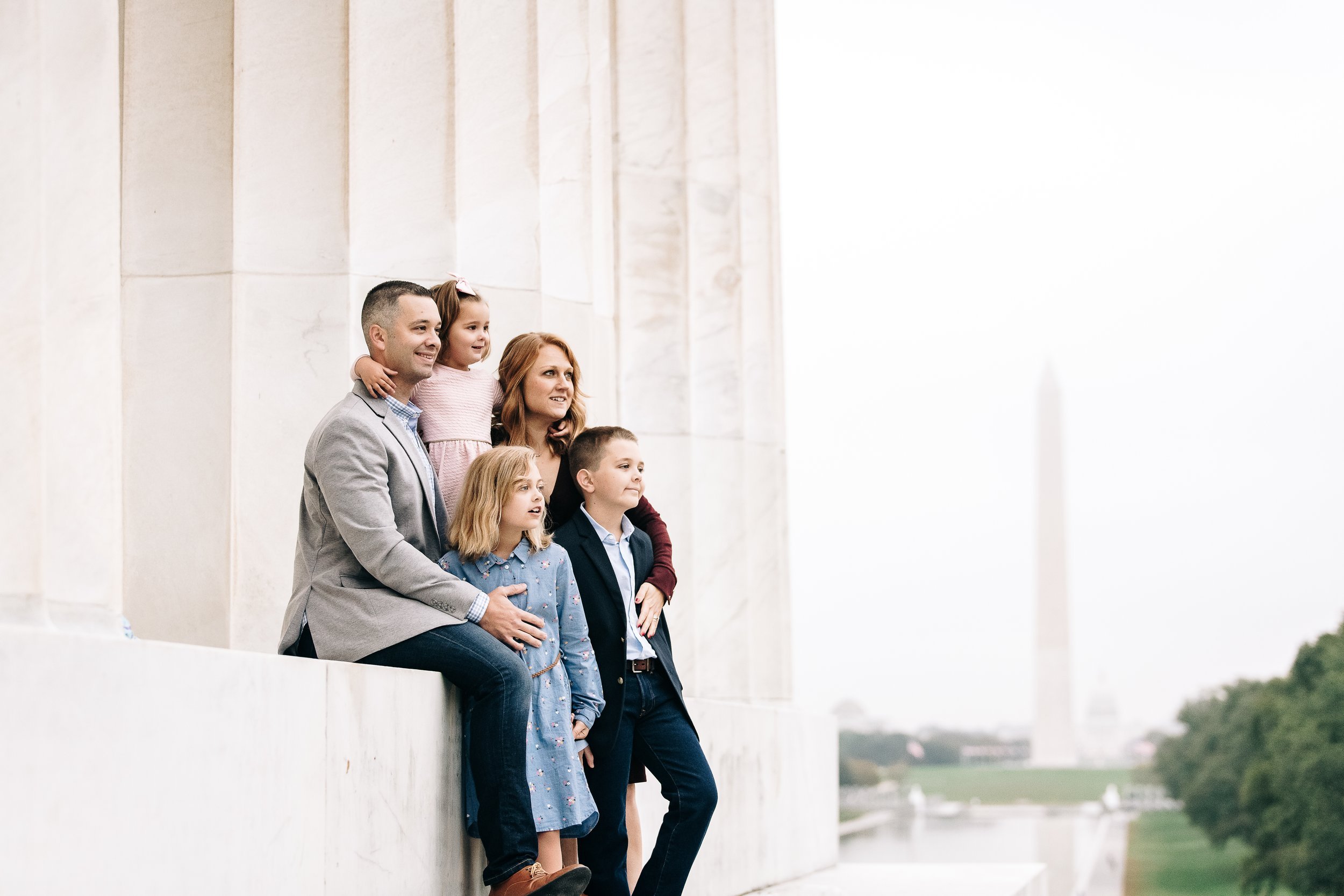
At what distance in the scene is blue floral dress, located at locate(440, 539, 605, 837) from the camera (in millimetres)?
13062

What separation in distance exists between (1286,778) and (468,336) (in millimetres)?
92864

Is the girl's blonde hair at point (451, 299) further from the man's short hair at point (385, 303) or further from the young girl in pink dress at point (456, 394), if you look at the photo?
the man's short hair at point (385, 303)

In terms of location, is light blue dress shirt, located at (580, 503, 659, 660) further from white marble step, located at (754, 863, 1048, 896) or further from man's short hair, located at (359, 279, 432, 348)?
white marble step, located at (754, 863, 1048, 896)

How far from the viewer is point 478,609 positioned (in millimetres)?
12766

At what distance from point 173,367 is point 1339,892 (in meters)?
86.3

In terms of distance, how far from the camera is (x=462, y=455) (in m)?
14.7

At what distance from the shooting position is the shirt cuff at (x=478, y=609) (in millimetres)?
12742

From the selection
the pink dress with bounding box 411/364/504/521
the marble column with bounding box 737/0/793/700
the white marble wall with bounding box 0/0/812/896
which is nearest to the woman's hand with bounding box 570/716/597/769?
the white marble wall with bounding box 0/0/812/896

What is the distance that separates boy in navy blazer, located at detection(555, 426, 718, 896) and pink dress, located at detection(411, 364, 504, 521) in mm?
911

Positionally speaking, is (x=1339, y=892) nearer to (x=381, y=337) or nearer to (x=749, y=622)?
(x=749, y=622)

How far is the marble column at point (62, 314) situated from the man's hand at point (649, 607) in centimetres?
523

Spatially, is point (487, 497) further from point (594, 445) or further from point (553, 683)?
point (594, 445)

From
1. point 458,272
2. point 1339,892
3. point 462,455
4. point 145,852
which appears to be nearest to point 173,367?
point 458,272

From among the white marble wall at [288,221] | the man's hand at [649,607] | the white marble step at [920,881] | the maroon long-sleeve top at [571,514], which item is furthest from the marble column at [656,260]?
the man's hand at [649,607]
